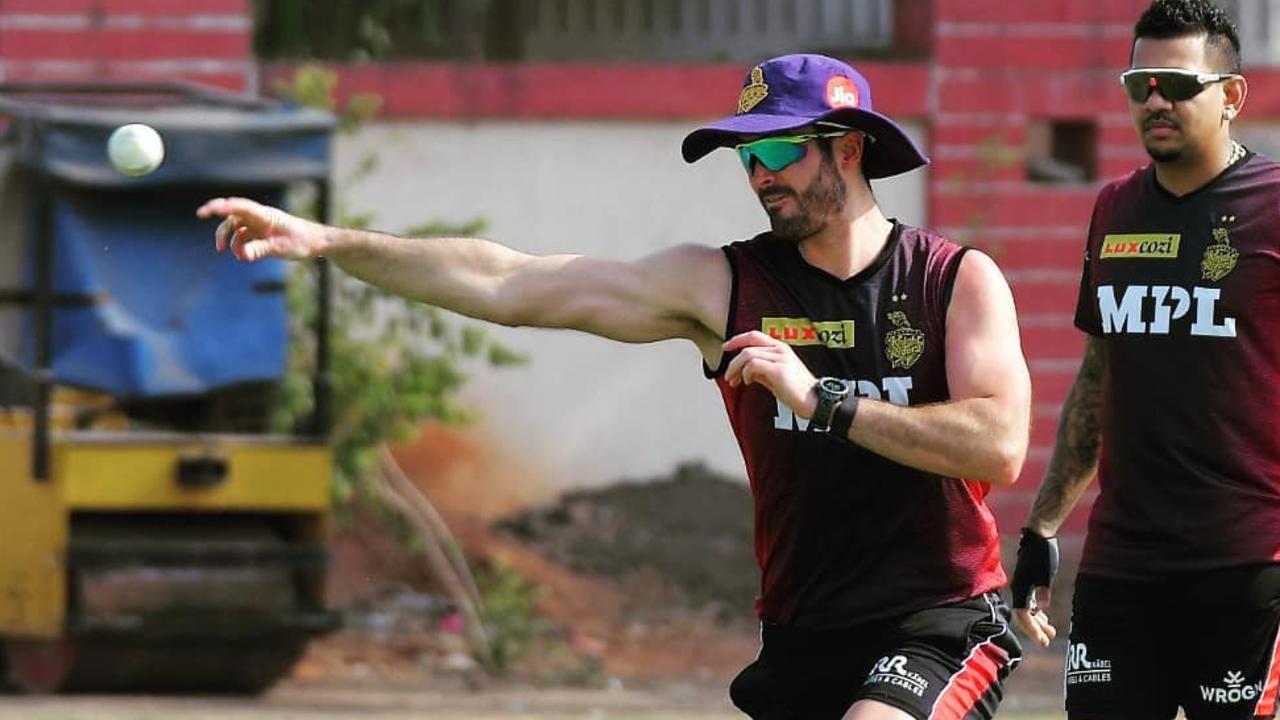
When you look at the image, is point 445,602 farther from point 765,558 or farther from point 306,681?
point 765,558

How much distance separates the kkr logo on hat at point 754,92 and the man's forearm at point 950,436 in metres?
0.79

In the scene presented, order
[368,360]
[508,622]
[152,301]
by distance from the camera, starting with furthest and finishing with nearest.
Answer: [368,360]
[508,622]
[152,301]

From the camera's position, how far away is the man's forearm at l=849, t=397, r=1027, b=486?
16.6ft

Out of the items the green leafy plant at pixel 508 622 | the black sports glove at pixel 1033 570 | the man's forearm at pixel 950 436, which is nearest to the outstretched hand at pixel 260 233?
the man's forearm at pixel 950 436

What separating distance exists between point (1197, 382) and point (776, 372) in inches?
60.1

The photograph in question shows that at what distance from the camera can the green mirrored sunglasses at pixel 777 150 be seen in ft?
17.9

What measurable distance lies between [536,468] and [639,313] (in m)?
9.26

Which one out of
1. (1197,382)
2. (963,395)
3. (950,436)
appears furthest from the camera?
(1197,382)

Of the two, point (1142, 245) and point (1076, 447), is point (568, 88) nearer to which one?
point (1076, 447)

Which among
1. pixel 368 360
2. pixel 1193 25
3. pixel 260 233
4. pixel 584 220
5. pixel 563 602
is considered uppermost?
pixel 1193 25

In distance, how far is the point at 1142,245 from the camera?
245 inches

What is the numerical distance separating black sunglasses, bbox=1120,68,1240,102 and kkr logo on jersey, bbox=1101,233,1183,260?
0.33 meters

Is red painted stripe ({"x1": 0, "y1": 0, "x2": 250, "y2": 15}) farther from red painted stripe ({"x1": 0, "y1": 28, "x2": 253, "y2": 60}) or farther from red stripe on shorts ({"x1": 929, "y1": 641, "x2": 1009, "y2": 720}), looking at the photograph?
red stripe on shorts ({"x1": 929, "y1": 641, "x2": 1009, "y2": 720})

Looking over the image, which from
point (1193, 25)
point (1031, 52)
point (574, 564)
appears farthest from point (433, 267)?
point (1031, 52)
